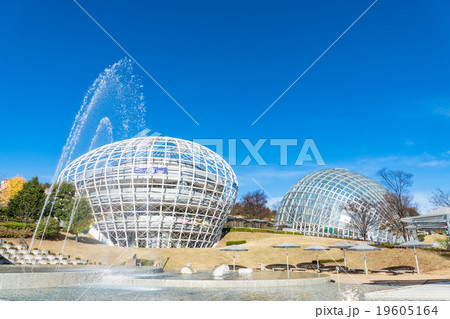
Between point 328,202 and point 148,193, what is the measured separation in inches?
1557

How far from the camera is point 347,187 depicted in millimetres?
65125

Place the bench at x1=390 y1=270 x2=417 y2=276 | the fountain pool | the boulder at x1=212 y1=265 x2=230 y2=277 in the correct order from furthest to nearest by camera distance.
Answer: the bench at x1=390 y1=270 x2=417 y2=276, the boulder at x1=212 y1=265 x2=230 y2=277, the fountain pool

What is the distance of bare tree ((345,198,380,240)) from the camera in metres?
57.2

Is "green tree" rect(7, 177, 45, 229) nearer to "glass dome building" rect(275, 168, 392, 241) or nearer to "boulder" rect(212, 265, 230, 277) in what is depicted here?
"boulder" rect(212, 265, 230, 277)

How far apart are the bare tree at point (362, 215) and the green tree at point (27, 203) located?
54.4 meters

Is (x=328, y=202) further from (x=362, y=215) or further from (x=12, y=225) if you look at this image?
(x=12, y=225)

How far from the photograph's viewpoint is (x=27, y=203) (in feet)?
132

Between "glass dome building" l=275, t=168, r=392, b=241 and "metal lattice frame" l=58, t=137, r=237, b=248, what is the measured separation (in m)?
25.2

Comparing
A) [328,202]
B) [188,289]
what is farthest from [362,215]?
[188,289]

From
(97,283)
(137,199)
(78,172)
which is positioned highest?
(78,172)

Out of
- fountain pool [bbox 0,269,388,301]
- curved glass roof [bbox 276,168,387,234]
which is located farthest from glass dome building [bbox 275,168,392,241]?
fountain pool [bbox 0,269,388,301]

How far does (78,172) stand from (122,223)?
1141 centimetres
